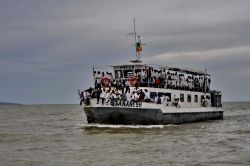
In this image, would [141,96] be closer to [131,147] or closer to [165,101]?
[165,101]

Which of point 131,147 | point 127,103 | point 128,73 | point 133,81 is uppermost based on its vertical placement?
point 128,73

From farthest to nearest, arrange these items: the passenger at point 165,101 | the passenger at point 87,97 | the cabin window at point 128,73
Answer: the cabin window at point 128,73 < the passenger at point 165,101 < the passenger at point 87,97

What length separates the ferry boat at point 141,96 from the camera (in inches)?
1276

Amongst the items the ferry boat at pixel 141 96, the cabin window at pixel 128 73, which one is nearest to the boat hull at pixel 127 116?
the ferry boat at pixel 141 96

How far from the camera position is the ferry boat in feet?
106

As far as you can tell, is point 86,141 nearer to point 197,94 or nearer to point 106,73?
point 106,73

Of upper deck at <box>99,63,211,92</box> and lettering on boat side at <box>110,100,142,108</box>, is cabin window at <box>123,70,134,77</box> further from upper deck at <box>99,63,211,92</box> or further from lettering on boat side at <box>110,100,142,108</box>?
lettering on boat side at <box>110,100,142,108</box>

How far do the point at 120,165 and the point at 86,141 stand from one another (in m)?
8.89

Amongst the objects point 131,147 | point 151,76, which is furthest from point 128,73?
point 131,147

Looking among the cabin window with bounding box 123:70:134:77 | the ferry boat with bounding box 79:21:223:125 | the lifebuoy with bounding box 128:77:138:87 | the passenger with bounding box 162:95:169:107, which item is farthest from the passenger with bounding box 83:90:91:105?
the passenger with bounding box 162:95:169:107

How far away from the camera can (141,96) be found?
32500 millimetres

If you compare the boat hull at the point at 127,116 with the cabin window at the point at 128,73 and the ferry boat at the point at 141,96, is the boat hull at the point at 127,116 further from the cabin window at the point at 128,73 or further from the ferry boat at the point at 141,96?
the cabin window at the point at 128,73

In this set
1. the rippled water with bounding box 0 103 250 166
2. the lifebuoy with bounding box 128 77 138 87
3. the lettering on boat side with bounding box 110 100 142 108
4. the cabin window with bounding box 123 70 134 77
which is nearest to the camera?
the rippled water with bounding box 0 103 250 166

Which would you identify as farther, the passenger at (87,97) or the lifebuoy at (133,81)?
the lifebuoy at (133,81)
